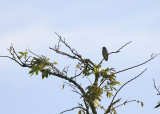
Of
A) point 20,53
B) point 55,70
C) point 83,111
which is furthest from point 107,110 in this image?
point 20,53

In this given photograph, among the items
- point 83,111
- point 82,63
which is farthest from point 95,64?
point 83,111

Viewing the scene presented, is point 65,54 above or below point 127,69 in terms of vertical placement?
above

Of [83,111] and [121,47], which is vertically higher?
[121,47]

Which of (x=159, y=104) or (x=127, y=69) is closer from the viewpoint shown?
(x=159, y=104)

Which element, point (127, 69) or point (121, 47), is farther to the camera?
point (121, 47)

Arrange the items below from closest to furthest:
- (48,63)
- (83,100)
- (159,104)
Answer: (159,104) → (83,100) → (48,63)

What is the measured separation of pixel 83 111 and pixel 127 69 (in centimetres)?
120

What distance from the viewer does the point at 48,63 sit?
6703 mm

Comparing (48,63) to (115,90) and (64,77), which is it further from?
(115,90)

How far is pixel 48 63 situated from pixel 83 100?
43.1 inches

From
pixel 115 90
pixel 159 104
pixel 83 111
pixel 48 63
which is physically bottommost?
pixel 159 104

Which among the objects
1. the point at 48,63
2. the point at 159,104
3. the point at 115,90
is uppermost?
the point at 48,63

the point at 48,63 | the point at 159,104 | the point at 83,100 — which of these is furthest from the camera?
the point at 48,63

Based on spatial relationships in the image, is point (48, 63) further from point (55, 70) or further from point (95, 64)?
point (95, 64)
